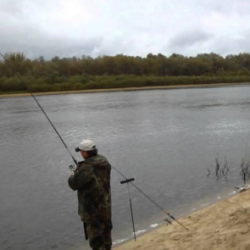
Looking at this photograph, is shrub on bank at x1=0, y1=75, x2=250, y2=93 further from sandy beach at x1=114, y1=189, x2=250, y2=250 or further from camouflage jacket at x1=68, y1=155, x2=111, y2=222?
camouflage jacket at x1=68, y1=155, x2=111, y2=222

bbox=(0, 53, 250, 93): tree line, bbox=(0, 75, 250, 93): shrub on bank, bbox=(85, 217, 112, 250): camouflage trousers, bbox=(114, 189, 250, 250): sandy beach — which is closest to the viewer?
bbox=(85, 217, 112, 250): camouflage trousers

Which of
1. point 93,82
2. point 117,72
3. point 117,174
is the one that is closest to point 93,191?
point 117,174

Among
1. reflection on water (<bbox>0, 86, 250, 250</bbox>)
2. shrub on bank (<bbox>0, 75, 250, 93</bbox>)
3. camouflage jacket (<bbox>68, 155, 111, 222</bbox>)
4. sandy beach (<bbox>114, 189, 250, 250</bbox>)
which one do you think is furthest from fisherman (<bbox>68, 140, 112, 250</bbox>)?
shrub on bank (<bbox>0, 75, 250, 93</bbox>)

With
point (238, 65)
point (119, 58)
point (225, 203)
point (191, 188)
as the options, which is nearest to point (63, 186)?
point (191, 188)

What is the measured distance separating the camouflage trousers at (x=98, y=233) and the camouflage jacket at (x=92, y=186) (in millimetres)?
82

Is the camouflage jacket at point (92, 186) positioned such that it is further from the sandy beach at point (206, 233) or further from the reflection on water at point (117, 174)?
the reflection on water at point (117, 174)

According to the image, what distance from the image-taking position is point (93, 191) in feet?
16.9

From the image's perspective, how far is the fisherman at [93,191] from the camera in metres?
5.08

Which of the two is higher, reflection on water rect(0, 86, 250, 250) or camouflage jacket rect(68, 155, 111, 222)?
camouflage jacket rect(68, 155, 111, 222)

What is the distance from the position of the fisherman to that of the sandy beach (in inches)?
64.7

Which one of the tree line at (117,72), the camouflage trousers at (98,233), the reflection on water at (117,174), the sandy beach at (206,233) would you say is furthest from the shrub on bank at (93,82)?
the camouflage trousers at (98,233)

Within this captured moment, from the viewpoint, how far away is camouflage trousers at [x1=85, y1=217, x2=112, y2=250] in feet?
17.4

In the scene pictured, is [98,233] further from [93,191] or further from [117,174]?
[117,174]

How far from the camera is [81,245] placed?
811cm
